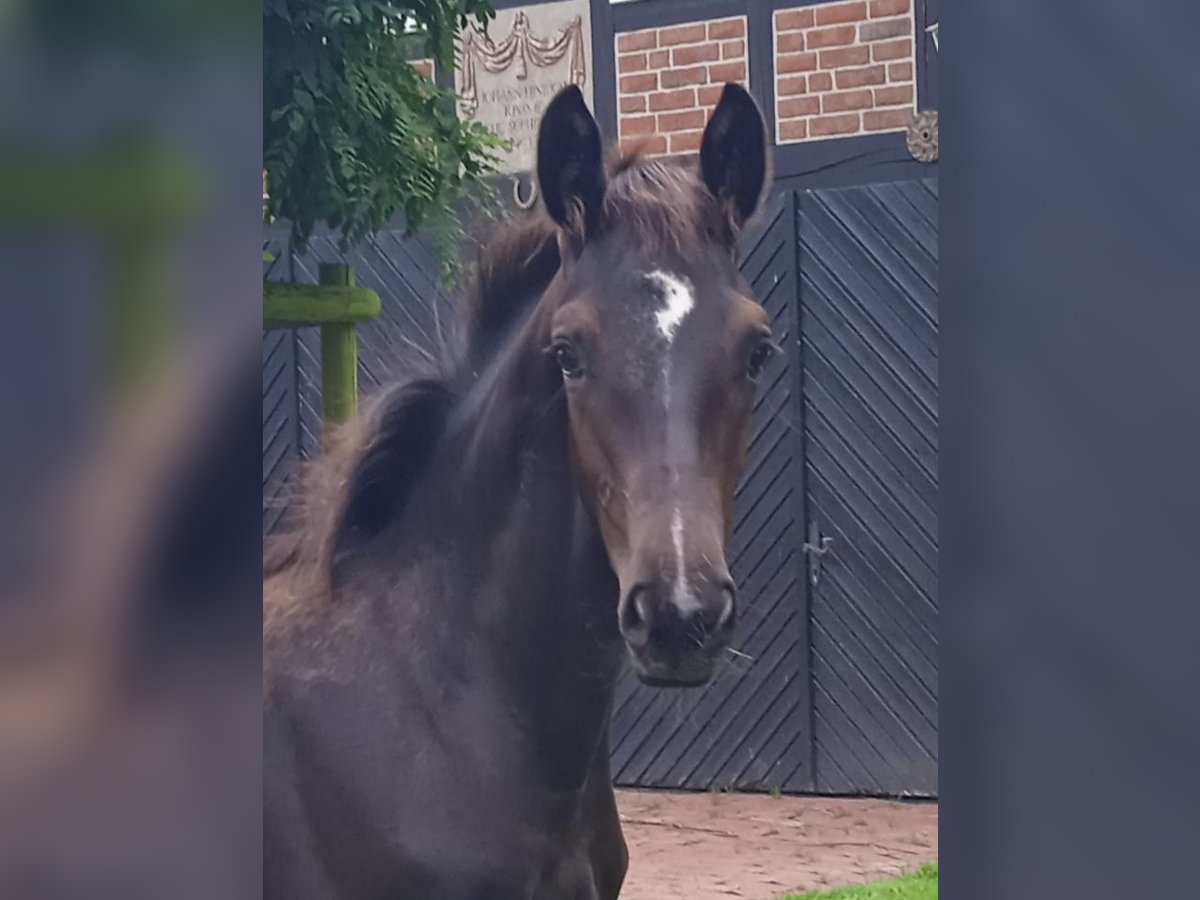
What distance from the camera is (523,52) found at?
4.86 m

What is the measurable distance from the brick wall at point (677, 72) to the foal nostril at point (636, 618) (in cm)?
308

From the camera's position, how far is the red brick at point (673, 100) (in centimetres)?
462

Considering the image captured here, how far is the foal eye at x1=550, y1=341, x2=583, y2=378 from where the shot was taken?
182 centimetres

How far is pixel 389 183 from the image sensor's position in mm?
2324

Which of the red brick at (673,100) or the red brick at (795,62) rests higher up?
the red brick at (795,62)

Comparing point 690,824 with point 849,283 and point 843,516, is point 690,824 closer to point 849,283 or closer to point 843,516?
point 843,516

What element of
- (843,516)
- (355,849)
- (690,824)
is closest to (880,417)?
(843,516)

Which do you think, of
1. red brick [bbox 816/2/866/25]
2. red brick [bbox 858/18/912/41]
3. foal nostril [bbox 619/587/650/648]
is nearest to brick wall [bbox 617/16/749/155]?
red brick [bbox 816/2/866/25]

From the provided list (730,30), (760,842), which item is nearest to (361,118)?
(730,30)

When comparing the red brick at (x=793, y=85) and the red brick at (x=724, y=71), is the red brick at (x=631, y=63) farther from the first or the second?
the red brick at (x=793, y=85)

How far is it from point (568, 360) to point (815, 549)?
3.24m

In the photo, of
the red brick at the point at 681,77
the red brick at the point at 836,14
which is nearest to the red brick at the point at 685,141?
the red brick at the point at 681,77

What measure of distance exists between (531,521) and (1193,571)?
2.96 ft

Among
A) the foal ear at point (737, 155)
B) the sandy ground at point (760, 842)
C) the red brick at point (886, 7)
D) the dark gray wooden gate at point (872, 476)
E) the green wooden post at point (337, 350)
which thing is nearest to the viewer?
the foal ear at point (737, 155)
